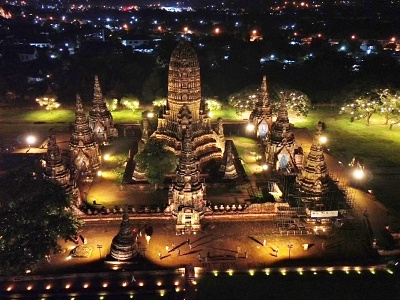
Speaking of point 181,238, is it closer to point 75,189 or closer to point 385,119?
point 75,189

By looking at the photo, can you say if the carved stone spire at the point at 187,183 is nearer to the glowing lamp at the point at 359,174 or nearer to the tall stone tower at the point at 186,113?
the tall stone tower at the point at 186,113

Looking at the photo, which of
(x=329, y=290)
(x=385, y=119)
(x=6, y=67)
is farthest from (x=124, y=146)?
(x=6, y=67)

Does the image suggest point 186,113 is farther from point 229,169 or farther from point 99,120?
point 99,120

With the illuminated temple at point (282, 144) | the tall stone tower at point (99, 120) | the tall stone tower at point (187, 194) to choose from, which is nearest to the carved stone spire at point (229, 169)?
the illuminated temple at point (282, 144)

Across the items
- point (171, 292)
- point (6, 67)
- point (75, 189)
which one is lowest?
point (171, 292)

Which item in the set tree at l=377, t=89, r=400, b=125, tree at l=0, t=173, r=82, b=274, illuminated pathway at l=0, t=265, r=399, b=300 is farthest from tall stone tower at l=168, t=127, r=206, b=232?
tree at l=377, t=89, r=400, b=125
